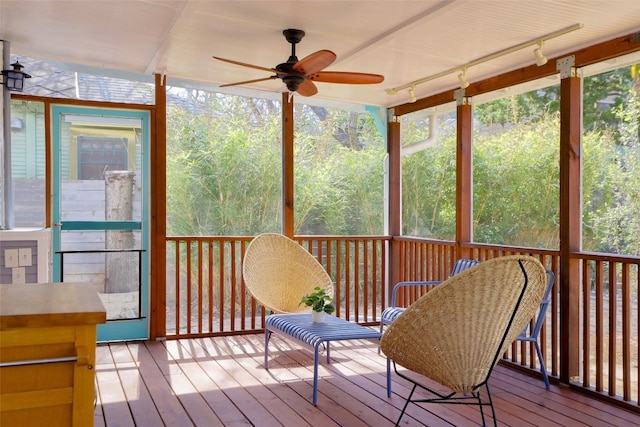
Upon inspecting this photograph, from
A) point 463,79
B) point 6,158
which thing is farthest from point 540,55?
point 6,158

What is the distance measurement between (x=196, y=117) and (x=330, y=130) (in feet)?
5.50

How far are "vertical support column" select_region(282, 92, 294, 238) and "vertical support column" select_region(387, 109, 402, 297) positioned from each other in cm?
130

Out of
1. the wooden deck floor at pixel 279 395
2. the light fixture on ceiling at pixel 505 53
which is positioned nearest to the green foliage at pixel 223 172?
the wooden deck floor at pixel 279 395

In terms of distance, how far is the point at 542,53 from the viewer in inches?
158

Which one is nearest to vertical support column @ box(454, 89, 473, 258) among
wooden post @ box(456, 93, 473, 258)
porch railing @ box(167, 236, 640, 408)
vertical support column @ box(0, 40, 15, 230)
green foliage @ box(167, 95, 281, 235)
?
wooden post @ box(456, 93, 473, 258)

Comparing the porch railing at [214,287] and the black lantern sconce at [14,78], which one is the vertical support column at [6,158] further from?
the porch railing at [214,287]

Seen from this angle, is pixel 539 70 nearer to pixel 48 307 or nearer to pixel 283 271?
pixel 283 271

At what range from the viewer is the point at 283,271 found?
5.10 metres

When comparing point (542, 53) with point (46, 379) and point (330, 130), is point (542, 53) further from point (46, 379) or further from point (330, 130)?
point (46, 379)

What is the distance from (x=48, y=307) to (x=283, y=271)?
3.61 m

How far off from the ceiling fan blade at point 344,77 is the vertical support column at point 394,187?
8.29 feet

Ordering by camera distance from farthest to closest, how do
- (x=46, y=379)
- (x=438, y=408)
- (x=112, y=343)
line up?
(x=112, y=343), (x=438, y=408), (x=46, y=379)

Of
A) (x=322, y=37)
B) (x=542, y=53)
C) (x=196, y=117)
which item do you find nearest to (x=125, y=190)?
(x=196, y=117)

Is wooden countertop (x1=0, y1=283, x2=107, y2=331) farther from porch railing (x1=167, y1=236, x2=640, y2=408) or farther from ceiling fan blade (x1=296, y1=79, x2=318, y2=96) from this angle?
porch railing (x1=167, y1=236, x2=640, y2=408)
